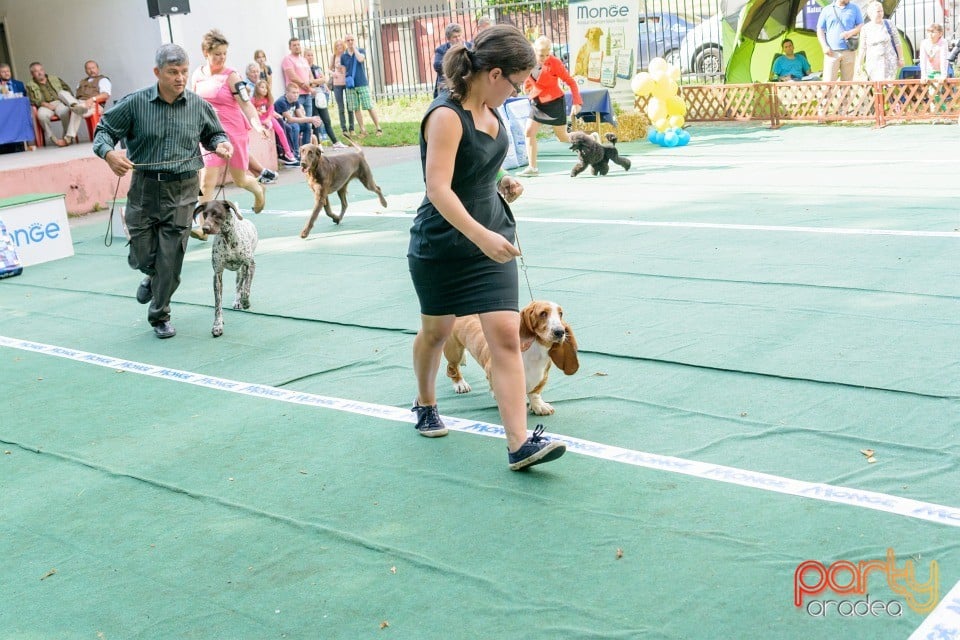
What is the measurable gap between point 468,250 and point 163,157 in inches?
141

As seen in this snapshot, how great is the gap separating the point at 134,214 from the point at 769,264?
4.63 meters

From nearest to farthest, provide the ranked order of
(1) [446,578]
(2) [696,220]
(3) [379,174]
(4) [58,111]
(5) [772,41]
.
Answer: (1) [446,578] < (2) [696,220] < (3) [379,174] < (4) [58,111] < (5) [772,41]

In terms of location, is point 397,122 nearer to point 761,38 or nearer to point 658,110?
point 761,38

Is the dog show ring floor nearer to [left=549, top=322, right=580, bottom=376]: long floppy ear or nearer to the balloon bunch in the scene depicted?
[left=549, top=322, right=580, bottom=376]: long floppy ear

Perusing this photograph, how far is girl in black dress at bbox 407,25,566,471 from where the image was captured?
4.04 m

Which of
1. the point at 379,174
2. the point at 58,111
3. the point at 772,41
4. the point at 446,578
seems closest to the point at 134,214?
the point at 446,578

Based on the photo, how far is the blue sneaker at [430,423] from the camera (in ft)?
16.4

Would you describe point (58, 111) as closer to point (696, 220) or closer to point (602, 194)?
point (602, 194)

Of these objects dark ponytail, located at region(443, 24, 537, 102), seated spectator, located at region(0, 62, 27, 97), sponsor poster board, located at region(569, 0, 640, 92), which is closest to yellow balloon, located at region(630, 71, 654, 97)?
sponsor poster board, located at region(569, 0, 640, 92)

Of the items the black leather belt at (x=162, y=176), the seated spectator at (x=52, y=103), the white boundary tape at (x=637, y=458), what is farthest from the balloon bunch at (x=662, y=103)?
the white boundary tape at (x=637, y=458)

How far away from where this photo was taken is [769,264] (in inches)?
312

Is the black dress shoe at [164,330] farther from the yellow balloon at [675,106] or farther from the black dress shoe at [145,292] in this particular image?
the yellow balloon at [675,106]

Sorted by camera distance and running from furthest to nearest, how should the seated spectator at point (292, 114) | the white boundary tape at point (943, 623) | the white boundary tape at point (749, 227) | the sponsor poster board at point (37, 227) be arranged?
the seated spectator at point (292, 114) < the sponsor poster board at point (37, 227) < the white boundary tape at point (749, 227) < the white boundary tape at point (943, 623)

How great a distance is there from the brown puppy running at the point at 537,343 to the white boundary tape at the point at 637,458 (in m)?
0.28
